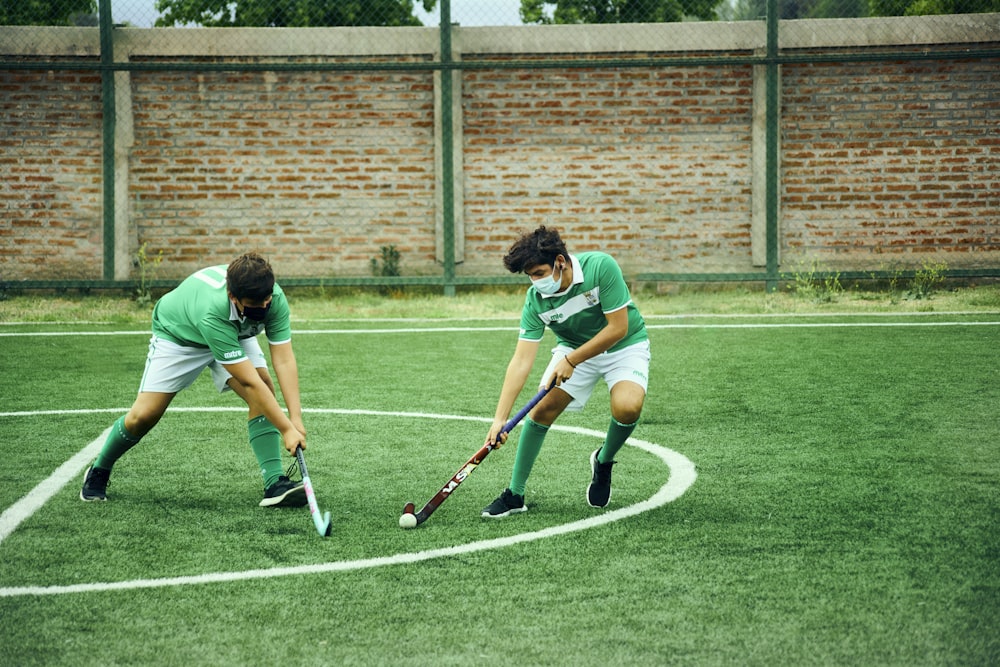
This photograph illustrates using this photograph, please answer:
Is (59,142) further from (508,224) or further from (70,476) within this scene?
(70,476)

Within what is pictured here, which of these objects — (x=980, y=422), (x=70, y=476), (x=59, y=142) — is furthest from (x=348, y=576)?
(x=59, y=142)

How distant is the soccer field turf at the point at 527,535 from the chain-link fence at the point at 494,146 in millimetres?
5312

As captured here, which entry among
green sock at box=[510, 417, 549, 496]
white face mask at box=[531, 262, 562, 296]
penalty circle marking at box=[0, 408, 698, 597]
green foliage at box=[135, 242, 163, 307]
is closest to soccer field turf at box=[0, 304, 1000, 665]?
penalty circle marking at box=[0, 408, 698, 597]

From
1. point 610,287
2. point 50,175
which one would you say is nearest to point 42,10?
point 50,175

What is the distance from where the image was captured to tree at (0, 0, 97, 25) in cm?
1371

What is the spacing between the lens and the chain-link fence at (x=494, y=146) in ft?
43.2

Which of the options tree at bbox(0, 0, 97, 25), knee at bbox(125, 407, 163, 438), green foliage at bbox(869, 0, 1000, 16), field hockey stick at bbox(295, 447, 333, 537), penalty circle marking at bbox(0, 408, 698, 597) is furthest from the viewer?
green foliage at bbox(869, 0, 1000, 16)

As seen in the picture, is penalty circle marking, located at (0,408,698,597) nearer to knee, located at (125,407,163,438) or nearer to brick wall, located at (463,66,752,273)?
knee, located at (125,407,163,438)

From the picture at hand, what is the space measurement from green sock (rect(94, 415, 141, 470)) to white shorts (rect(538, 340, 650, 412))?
194 centimetres

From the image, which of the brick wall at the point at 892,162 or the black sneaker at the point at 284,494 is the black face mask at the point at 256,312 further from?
the brick wall at the point at 892,162

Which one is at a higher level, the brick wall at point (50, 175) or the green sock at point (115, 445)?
the brick wall at point (50, 175)

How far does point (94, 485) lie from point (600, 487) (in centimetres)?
231

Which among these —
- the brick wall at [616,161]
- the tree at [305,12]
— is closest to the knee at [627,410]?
the brick wall at [616,161]

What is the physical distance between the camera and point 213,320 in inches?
186
